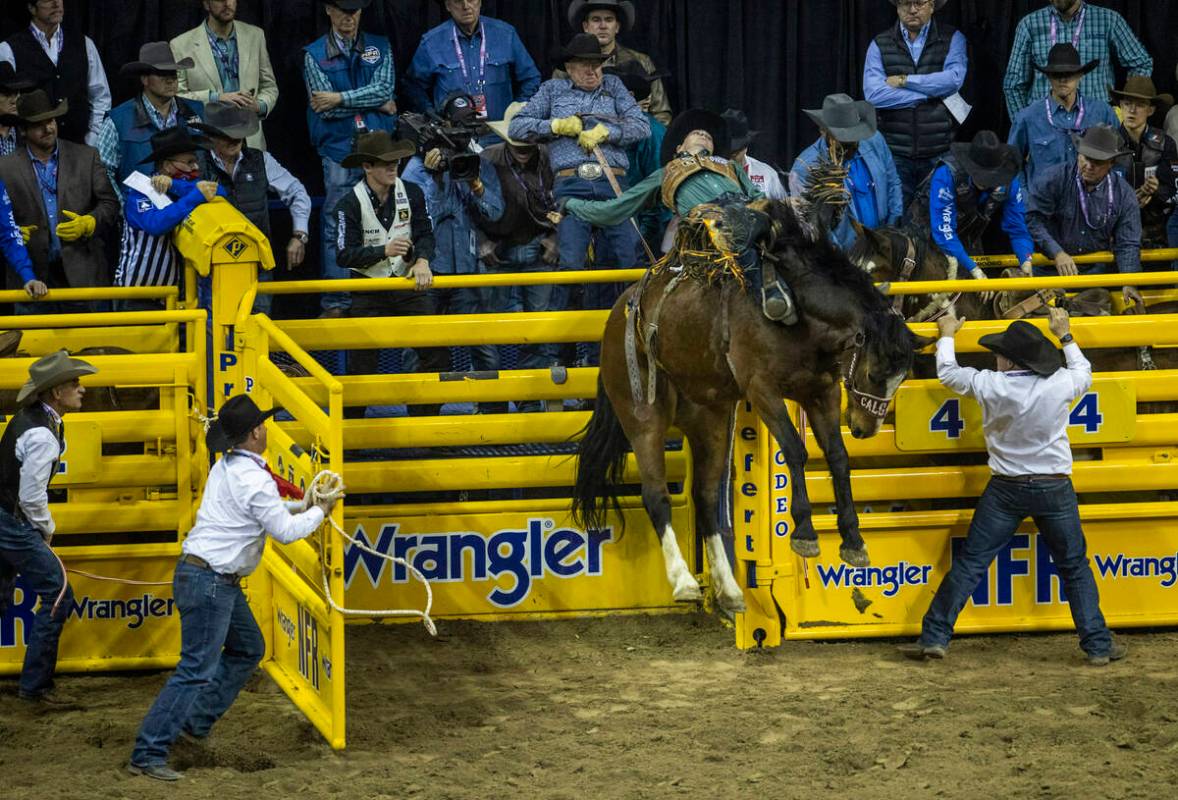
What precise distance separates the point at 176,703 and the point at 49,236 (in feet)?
11.9

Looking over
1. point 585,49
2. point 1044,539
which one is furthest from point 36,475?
point 1044,539

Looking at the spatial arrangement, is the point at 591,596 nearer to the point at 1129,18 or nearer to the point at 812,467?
the point at 812,467

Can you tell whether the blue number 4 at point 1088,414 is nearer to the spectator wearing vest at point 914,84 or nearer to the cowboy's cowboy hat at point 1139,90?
the spectator wearing vest at point 914,84

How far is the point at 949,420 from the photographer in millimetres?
8617

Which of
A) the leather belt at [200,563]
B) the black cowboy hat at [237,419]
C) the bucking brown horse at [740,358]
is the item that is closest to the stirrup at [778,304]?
the bucking brown horse at [740,358]

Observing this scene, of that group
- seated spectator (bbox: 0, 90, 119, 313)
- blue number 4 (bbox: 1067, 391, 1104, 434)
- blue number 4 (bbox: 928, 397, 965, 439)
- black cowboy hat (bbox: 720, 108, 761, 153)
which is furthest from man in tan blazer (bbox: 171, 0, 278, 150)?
blue number 4 (bbox: 1067, 391, 1104, 434)

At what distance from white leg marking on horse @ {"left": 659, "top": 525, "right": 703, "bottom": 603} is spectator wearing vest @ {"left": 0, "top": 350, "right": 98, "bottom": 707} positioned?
104 inches

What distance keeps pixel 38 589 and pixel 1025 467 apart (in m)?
4.48

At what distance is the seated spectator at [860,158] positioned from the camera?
33.2 ft

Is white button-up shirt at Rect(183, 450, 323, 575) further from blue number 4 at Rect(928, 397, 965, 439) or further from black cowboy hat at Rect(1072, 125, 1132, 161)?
black cowboy hat at Rect(1072, 125, 1132, 161)

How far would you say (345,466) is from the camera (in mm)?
8750

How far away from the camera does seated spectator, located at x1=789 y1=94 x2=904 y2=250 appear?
10133mm

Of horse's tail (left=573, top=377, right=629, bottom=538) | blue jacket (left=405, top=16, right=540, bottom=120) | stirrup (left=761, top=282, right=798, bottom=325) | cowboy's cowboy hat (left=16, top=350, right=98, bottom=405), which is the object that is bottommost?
horse's tail (left=573, top=377, right=629, bottom=538)

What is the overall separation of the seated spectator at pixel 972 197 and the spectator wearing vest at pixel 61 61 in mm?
4798
